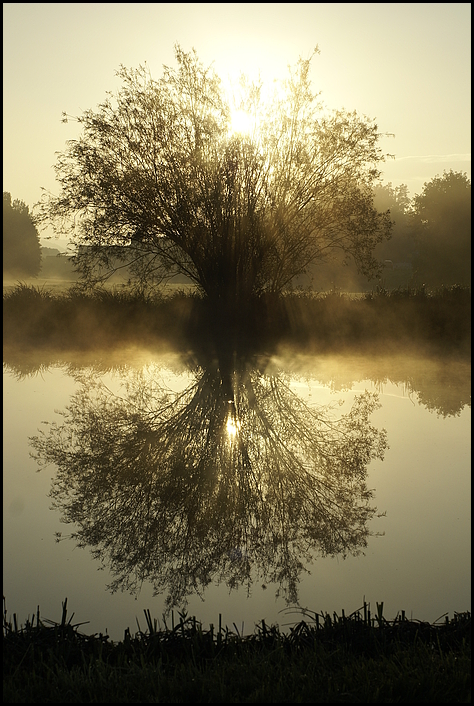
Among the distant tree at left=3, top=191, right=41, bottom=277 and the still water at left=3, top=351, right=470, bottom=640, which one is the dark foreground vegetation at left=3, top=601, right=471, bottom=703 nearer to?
the still water at left=3, top=351, right=470, bottom=640

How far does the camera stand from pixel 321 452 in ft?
23.5

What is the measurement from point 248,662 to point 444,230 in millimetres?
55652

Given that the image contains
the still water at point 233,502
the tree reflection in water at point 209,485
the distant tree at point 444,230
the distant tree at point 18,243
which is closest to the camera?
the still water at point 233,502

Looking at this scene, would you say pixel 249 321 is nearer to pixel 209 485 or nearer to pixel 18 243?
pixel 209 485

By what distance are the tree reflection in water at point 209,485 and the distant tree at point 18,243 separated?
6678 cm

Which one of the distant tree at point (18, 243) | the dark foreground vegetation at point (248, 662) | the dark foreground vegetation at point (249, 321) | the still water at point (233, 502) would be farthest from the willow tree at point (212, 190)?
the distant tree at point (18, 243)

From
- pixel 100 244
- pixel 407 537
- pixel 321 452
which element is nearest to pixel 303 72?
pixel 100 244

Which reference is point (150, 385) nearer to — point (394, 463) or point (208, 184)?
point (394, 463)

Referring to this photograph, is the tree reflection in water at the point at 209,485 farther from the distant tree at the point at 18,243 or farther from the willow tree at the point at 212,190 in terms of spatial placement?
Result: the distant tree at the point at 18,243

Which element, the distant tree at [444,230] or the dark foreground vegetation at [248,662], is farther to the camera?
the distant tree at [444,230]

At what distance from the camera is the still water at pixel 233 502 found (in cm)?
400

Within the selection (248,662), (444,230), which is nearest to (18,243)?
(444,230)

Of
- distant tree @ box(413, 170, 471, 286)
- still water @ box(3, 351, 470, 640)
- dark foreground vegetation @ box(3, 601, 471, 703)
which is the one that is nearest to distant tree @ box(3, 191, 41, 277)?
distant tree @ box(413, 170, 471, 286)

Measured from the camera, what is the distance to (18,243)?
246ft
